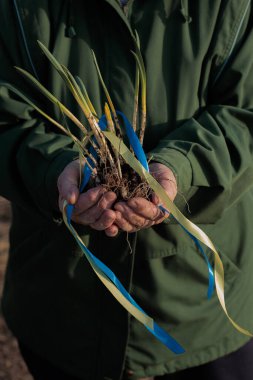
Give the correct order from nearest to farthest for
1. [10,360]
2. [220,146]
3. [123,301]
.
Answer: [123,301] < [220,146] < [10,360]

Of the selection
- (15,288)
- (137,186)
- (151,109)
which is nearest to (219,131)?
(151,109)

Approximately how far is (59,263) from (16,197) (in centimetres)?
23

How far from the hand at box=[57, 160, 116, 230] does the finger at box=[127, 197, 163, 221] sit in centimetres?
4

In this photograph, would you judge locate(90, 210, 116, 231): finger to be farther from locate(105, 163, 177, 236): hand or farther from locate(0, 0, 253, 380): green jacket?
locate(0, 0, 253, 380): green jacket

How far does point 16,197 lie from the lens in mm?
1676

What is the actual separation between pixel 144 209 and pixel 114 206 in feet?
0.22

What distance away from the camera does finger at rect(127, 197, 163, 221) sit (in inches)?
54.3

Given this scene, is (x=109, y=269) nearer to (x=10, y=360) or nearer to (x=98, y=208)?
(x=98, y=208)

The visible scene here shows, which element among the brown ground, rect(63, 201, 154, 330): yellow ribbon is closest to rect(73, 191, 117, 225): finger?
rect(63, 201, 154, 330): yellow ribbon

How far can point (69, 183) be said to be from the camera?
4.81 ft

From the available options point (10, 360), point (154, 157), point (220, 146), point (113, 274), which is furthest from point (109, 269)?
point (10, 360)

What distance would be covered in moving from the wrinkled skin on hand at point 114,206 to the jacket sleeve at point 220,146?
0.07 metres

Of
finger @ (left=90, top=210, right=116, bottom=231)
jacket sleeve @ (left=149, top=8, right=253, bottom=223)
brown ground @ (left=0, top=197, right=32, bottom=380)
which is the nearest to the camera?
finger @ (left=90, top=210, right=116, bottom=231)

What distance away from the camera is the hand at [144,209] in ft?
4.56
